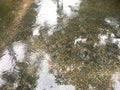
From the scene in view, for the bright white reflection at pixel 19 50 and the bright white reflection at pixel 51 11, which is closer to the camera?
the bright white reflection at pixel 19 50

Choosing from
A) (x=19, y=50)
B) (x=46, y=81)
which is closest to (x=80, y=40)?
(x=19, y=50)

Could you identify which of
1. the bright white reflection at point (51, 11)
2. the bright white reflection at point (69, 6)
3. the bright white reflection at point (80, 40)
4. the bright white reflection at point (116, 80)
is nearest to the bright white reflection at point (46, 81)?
the bright white reflection at point (116, 80)

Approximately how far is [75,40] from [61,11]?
2.27 metres

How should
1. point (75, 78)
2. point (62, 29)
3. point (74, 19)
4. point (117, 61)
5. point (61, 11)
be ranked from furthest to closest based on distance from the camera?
point (61, 11)
point (74, 19)
point (62, 29)
point (117, 61)
point (75, 78)

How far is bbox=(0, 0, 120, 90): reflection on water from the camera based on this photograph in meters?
6.47

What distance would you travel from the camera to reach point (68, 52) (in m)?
7.54

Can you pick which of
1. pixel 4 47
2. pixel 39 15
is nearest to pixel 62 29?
pixel 39 15

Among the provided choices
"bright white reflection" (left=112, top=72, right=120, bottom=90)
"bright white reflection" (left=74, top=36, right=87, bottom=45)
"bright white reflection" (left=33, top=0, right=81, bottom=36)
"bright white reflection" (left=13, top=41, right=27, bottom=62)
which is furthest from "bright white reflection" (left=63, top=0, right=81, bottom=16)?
"bright white reflection" (left=112, top=72, right=120, bottom=90)

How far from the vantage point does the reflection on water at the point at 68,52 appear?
647cm

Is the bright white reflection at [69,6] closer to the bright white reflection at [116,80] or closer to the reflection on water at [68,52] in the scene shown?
the reflection on water at [68,52]

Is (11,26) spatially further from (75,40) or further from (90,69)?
(90,69)

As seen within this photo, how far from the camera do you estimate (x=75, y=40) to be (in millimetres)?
8109

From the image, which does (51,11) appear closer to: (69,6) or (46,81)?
(69,6)

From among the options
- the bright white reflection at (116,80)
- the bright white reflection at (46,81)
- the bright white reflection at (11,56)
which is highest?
the bright white reflection at (11,56)
